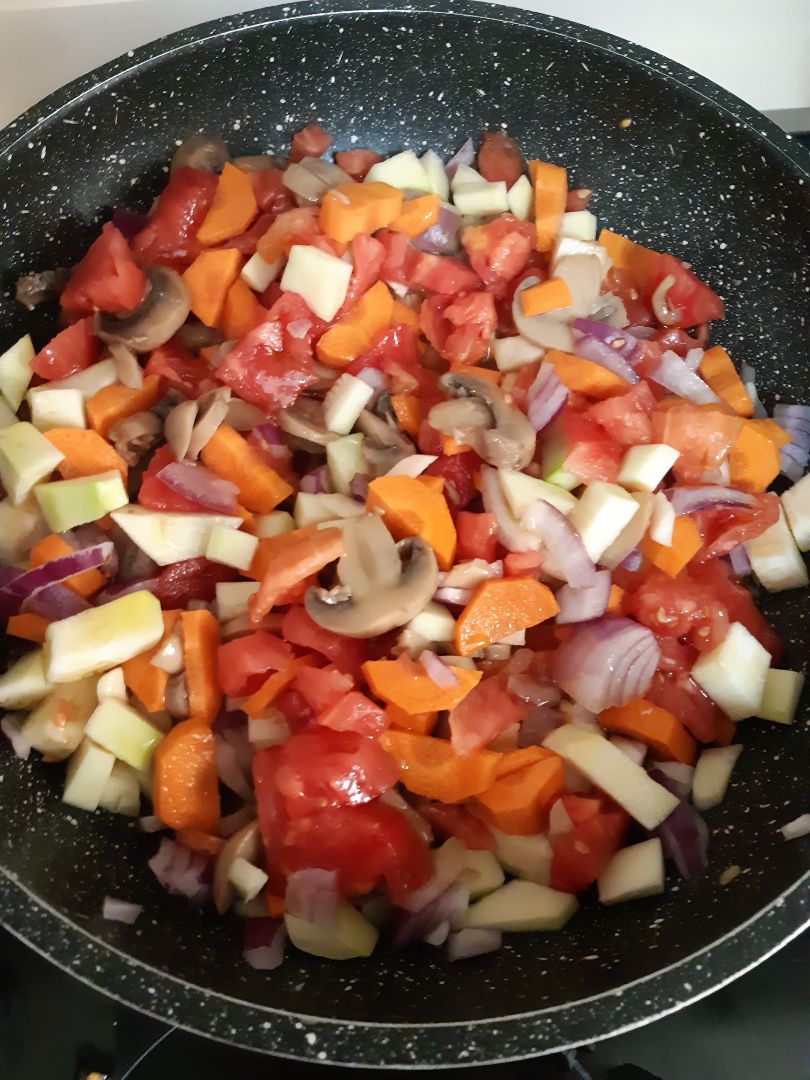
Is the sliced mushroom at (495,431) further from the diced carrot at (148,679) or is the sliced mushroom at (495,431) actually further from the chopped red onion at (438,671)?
the diced carrot at (148,679)

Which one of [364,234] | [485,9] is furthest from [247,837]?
[485,9]

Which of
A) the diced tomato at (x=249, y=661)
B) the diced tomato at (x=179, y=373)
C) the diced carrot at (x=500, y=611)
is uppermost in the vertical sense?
the diced tomato at (x=179, y=373)

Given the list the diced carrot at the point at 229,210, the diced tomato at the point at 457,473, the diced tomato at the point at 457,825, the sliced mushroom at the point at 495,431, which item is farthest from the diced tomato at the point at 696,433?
the diced carrot at the point at 229,210

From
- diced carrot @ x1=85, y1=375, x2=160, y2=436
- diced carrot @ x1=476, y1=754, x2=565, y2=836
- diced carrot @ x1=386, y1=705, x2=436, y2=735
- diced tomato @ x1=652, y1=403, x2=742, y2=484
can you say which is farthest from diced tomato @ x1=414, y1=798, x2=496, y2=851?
diced carrot @ x1=85, y1=375, x2=160, y2=436

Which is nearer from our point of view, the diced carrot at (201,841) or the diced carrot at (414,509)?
the diced carrot at (201,841)

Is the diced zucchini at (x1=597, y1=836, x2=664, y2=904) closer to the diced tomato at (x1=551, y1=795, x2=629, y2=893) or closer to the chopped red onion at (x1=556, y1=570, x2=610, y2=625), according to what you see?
the diced tomato at (x1=551, y1=795, x2=629, y2=893)

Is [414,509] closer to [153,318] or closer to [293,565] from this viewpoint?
[293,565]

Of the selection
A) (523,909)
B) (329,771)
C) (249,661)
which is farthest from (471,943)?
(249,661)
